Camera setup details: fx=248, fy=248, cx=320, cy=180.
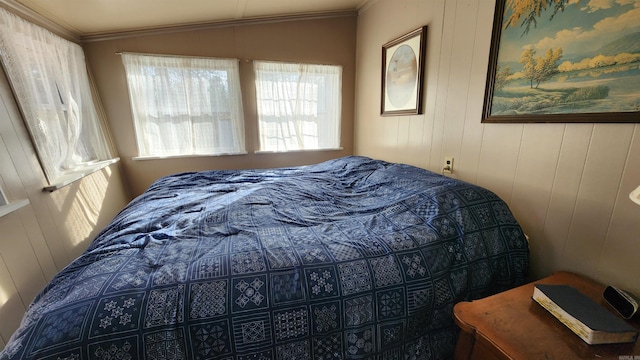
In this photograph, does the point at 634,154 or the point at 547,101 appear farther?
the point at 547,101

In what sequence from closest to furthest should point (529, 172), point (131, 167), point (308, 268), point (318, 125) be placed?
point (308, 268), point (529, 172), point (131, 167), point (318, 125)

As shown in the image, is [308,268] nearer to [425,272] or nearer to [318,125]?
[425,272]

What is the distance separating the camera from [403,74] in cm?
226

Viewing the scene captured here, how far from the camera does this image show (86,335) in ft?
2.36

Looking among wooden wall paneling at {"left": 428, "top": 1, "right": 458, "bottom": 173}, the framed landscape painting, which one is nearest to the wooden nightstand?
the framed landscape painting

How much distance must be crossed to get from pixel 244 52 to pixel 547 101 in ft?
9.20

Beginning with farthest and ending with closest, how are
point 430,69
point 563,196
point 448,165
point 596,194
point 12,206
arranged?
point 430,69 → point 448,165 → point 12,206 → point 563,196 → point 596,194

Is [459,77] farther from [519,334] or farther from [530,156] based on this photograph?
[519,334]

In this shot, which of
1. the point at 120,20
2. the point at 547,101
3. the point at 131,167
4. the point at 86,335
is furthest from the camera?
the point at 131,167

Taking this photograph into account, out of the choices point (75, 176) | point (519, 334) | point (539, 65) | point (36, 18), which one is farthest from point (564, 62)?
point (36, 18)

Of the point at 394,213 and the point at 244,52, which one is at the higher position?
the point at 244,52

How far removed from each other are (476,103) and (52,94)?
316 cm

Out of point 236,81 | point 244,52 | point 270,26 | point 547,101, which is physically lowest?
point 547,101

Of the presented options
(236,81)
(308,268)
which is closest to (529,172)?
(308,268)
